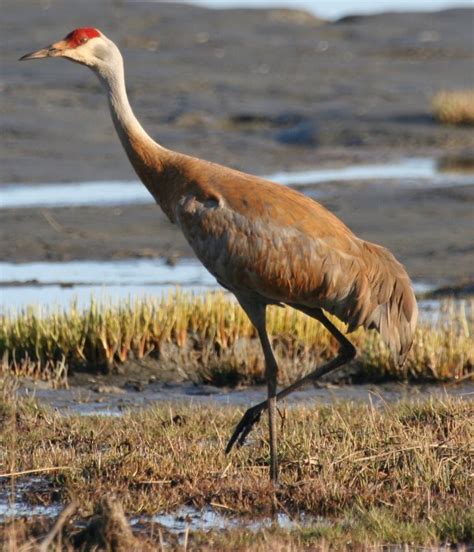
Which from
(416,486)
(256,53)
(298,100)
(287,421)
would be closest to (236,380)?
(287,421)

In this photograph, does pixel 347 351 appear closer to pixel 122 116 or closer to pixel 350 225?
pixel 122 116

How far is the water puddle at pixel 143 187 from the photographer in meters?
19.7

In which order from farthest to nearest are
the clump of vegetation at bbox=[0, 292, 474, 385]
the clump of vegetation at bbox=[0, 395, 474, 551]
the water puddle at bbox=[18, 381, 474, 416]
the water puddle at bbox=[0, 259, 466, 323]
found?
the water puddle at bbox=[0, 259, 466, 323] < the clump of vegetation at bbox=[0, 292, 474, 385] < the water puddle at bbox=[18, 381, 474, 416] < the clump of vegetation at bbox=[0, 395, 474, 551]

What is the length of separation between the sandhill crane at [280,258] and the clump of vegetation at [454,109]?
72.4 ft

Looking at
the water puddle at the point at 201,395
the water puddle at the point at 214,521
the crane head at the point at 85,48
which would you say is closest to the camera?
the water puddle at the point at 214,521

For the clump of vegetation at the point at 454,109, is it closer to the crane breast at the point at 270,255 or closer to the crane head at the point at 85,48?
the crane head at the point at 85,48

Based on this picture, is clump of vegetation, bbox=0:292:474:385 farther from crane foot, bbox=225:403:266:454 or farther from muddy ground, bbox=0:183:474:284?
muddy ground, bbox=0:183:474:284

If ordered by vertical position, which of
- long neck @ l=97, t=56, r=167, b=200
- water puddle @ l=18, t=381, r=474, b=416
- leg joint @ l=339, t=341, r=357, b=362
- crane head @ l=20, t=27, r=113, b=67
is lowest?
water puddle @ l=18, t=381, r=474, b=416

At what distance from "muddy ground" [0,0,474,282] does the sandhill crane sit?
753 cm

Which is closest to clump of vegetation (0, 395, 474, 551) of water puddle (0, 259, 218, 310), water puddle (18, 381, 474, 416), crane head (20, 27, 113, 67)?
water puddle (18, 381, 474, 416)

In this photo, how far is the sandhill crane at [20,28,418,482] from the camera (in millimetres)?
7199

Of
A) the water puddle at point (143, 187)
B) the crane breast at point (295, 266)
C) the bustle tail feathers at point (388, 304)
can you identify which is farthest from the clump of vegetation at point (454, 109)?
the crane breast at point (295, 266)

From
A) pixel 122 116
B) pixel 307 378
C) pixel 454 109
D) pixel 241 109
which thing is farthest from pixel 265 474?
pixel 241 109

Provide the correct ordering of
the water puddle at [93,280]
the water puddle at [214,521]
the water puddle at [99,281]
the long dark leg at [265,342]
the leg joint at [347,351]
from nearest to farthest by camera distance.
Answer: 1. the water puddle at [214,521]
2. the long dark leg at [265,342]
3. the leg joint at [347,351]
4. the water puddle at [99,281]
5. the water puddle at [93,280]
